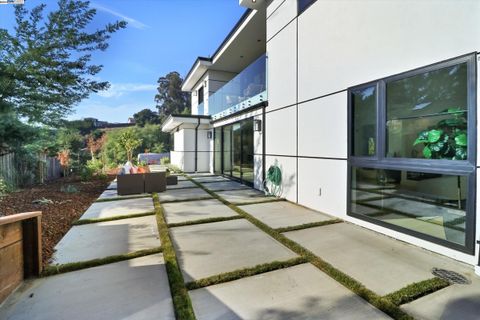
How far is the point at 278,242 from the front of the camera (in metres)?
3.54

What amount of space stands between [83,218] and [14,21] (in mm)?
4611

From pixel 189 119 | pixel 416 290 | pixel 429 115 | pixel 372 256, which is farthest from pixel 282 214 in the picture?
pixel 189 119

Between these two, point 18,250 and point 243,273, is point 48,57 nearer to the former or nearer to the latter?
point 18,250

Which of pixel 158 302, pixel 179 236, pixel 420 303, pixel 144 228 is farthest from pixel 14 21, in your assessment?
pixel 420 303

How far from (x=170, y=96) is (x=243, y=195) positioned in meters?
41.3

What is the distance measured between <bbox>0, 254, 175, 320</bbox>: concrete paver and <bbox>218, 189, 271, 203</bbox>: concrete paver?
3.76 meters

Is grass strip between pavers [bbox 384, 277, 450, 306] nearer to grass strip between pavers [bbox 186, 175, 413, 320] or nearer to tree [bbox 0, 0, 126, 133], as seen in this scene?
grass strip between pavers [bbox 186, 175, 413, 320]

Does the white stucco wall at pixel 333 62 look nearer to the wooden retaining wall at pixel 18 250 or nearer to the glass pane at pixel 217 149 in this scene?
the wooden retaining wall at pixel 18 250

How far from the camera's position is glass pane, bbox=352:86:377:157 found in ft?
13.2

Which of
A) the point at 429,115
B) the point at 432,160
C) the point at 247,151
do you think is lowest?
the point at 432,160

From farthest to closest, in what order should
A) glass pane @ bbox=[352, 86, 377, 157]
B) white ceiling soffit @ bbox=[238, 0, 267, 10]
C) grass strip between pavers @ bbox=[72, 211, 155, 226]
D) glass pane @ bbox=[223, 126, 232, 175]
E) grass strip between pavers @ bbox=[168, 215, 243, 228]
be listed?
glass pane @ bbox=[223, 126, 232, 175], white ceiling soffit @ bbox=[238, 0, 267, 10], grass strip between pavers @ bbox=[72, 211, 155, 226], grass strip between pavers @ bbox=[168, 215, 243, 228], glass pane @ bbox=[352, 86, 377, 157]

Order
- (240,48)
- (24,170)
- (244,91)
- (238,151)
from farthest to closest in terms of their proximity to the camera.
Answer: (240,48)
(238,151)
(244,91)
(24,170)

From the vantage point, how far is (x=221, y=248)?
335 centimetres

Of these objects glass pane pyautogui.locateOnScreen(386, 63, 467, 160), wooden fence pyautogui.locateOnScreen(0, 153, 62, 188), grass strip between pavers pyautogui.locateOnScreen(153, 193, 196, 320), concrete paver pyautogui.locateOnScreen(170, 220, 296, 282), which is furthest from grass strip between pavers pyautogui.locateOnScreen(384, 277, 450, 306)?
wooden fence pyautogui.locateOnScreen(0, 153, 62, 188)
